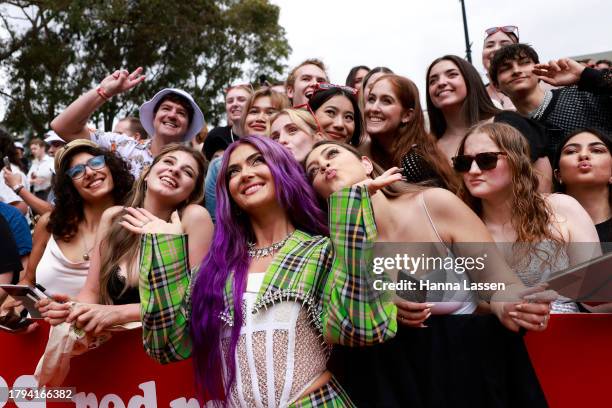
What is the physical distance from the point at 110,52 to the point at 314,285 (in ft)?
57.2

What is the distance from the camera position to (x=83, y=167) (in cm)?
365

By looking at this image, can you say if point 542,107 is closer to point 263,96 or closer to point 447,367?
point 263,96

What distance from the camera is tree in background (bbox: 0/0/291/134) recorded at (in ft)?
56.2

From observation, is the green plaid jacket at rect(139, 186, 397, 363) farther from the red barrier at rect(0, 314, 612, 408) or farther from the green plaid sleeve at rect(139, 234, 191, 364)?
the red barrier at rect(0, 314, 612, 408)

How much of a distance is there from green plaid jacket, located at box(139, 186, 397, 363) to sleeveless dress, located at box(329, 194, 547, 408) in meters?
0.31

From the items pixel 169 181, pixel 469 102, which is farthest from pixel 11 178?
pixel 469 102

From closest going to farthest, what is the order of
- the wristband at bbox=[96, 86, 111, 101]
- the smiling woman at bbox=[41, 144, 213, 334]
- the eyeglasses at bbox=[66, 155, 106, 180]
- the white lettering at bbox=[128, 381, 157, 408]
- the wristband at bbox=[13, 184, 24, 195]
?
1. the smiling woman at bbox=[41, 144, 213, 334]
2. the white lettering at bbox=[128, 381, 157, 408]
3. the eyeglasses at bbox=[66, 155, 106, 180]
4. the wristband at bbox=[96, 86, 111, 101]
5. the wristband at bbox=[13, 184, 24, 195]

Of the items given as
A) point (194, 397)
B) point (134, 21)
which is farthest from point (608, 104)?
point (134, 21)

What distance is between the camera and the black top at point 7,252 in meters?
3.30

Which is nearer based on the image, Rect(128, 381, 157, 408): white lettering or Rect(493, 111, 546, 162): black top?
Rect(128, 381, 157, 408): white lettering

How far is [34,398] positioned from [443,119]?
2827 millimetres

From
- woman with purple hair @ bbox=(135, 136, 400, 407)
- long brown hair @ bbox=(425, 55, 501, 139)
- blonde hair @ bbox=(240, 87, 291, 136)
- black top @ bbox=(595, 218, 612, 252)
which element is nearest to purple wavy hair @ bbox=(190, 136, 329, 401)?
woman with purple hair @ bbox=(135, 136, 400, 407)

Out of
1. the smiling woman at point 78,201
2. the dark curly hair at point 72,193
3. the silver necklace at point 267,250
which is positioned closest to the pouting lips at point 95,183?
the smiling woman at point 78,201

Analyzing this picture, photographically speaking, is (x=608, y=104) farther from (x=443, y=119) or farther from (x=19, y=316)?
(x=19, y=316)
